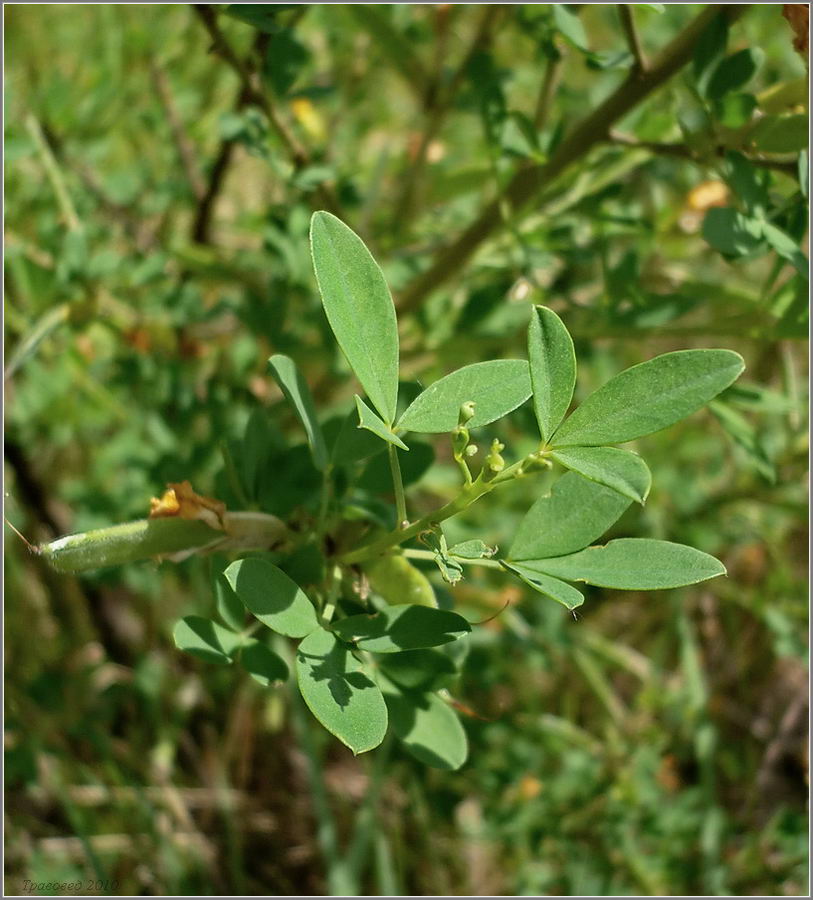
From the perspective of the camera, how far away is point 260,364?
49.5 inches

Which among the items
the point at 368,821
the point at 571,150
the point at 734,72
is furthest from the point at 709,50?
the point at 368,821

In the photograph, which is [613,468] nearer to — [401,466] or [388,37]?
[401,466]

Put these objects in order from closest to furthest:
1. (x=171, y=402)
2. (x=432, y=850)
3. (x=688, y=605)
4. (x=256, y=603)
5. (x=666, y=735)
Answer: (x=256, y=603), (x=171, y=402), (x=432, y=850), (x=666, y=735), (x=688, y=605)

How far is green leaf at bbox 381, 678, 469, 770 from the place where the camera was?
615 mm

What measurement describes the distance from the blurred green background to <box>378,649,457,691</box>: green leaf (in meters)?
0.43

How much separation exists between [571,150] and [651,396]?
19.1 inches

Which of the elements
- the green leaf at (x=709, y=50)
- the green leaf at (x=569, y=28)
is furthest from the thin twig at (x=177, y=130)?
the green leaf at (x=709, y=50)

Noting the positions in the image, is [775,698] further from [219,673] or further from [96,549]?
[96,549]

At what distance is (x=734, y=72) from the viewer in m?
0.74

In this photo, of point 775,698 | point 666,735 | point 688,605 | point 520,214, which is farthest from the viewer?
point 688,605

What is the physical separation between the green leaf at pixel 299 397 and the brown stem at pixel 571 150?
0.41 metres

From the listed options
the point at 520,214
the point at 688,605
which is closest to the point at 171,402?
the point at 520,214

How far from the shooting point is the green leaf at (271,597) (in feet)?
1.68

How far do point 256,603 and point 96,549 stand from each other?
113 millimetres
